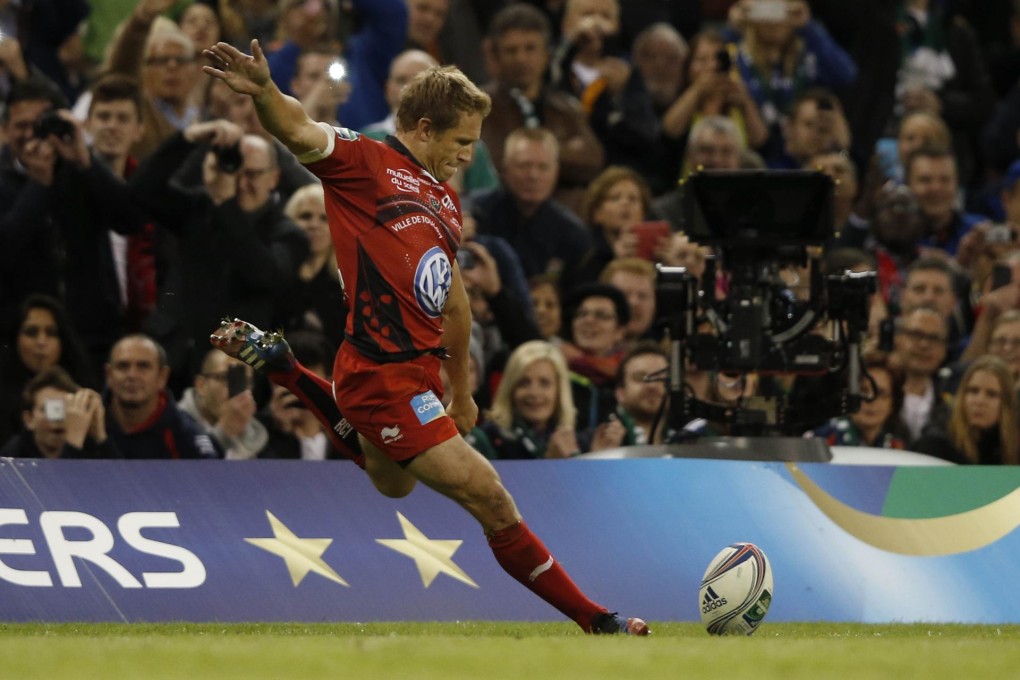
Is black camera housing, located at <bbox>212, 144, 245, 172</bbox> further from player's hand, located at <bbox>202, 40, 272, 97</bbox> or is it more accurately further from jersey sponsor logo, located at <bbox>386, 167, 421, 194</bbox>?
player's hand, located at <bbox>202, 40, 272, 97</bbox>

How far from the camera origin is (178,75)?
12375mm

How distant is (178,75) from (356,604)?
4.84 metres

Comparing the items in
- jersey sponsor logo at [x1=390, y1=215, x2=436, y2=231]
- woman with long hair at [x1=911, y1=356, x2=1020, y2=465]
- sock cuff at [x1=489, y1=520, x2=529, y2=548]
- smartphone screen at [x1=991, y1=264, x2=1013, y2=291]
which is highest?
jersey sponsor logo at [x1=390, y1=215, x2=436, y2=231]

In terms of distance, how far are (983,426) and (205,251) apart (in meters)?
4.73

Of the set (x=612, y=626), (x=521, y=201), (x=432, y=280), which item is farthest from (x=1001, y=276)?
(x=432, y=280)

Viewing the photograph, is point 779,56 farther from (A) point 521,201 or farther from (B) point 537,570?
(B) point 537,570

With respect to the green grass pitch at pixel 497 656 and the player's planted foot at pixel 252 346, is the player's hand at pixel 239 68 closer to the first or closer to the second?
the player's planted foot at pixel 252 346

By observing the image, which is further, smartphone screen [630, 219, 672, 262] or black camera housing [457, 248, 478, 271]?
smartphone screen [630, 219, 672, 262]

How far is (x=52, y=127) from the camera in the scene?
36.2 ft

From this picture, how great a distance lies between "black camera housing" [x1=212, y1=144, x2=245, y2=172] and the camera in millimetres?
11203

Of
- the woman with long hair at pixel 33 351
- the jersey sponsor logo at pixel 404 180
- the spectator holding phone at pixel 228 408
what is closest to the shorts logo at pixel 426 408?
the jersey sponsor logo at pixel 404 180

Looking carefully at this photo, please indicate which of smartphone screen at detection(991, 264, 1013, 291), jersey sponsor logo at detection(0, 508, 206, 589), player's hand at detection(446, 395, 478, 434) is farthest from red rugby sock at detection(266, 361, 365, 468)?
smartphone screen at detection(991, 264, 1013, 291)

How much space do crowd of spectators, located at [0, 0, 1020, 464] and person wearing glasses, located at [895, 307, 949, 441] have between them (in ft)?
0.06

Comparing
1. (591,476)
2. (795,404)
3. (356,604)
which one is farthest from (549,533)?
(795,404)
